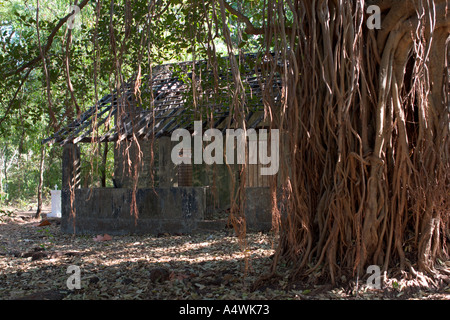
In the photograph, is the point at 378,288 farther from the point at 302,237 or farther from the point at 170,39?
the point at 170,39

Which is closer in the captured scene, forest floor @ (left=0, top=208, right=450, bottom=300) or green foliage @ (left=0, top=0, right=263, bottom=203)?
forest floor @ (left=0, top=208, right=450, bottom=300)

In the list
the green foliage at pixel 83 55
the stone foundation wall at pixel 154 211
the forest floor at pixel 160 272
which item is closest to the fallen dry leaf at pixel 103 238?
the forest floor at pixel 160 272

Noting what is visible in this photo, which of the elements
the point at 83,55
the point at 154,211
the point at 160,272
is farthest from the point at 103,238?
the point at 160,272

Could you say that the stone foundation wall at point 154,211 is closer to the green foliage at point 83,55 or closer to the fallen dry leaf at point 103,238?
the fallen dry leaf at point 103,238

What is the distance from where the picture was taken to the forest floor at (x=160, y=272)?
12.2 ft

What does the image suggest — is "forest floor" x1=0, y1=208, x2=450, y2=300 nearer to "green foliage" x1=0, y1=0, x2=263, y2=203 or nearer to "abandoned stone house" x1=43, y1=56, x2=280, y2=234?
"abandoned stone house" x1=43, y1=56, x2=280, y2=234

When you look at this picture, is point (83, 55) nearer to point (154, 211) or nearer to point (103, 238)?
point (154, 211)

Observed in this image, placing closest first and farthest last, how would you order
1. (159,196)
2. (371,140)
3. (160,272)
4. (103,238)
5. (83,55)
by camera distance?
(371,140)
(160,272)
(83,55)
(103,238)
(159,196)

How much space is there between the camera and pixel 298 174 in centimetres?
410

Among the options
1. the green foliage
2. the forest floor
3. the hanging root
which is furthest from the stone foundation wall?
the hanging root

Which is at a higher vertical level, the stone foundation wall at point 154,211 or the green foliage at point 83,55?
the green foliage at point 83,55

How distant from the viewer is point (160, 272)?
14.2 ft

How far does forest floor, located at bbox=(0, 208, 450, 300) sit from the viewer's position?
3.73 metres

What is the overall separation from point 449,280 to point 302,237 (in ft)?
4.05
